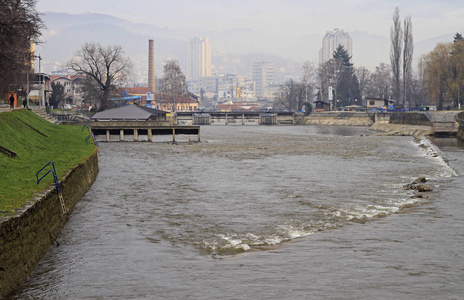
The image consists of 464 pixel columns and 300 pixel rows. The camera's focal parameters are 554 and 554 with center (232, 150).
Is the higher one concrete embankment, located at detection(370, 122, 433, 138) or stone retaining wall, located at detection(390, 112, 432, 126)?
stone retaining wall, located at detection(390, 112, 432, 126)

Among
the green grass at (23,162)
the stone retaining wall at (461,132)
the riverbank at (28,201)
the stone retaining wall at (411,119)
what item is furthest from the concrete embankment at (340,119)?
the riverbank at (28,201)

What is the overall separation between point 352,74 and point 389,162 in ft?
506

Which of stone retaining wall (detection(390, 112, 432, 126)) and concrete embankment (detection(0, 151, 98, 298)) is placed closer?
concrete embankment (detection(0, 151, 98, 298))

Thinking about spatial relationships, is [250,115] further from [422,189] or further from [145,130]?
[422,189]

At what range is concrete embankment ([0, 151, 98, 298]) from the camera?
12.8 meters

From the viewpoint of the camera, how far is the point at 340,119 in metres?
148

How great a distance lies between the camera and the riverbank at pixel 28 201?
13203 millimetres

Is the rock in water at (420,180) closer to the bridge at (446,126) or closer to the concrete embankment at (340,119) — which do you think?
the bridge at (446,126)

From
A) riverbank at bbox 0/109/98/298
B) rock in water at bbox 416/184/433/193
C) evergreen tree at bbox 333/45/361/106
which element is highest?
evergreen tree at bbox 333/45/361/106

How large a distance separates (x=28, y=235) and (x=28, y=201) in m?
1.48

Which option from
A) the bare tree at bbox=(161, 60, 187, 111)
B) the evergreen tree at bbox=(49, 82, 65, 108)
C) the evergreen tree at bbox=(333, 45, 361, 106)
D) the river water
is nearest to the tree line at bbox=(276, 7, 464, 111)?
the evergreen tree at bbox=(333, 45, 361, 106)

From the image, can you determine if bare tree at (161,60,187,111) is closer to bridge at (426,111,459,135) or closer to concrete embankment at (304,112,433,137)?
concrete embankment at (304,112,433,137)

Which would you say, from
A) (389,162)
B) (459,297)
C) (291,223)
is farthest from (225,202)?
(389,162)

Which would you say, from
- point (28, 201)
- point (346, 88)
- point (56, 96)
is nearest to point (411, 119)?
point (56, 96)
